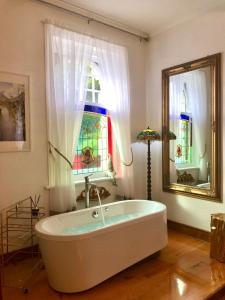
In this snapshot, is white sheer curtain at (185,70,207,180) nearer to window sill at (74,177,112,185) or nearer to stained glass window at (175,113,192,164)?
stained glass window at (175,113,192,164)

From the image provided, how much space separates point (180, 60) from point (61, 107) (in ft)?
5.64

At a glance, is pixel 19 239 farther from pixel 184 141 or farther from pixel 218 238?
pixel 184 141

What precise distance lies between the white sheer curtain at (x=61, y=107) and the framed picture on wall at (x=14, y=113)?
0.25 m

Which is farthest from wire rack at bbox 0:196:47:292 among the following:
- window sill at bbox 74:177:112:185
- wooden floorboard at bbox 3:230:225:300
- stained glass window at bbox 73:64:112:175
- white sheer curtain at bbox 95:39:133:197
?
white sheer curtain at bbox 95:39:133:197

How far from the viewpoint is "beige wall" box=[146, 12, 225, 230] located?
10.2ft

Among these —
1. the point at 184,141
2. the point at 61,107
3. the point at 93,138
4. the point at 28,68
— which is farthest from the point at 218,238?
the point at 28,68

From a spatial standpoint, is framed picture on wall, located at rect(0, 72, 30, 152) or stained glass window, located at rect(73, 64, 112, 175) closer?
framed picture on wall, located at rect(0, 72, 30, 152)

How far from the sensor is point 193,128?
3.39m

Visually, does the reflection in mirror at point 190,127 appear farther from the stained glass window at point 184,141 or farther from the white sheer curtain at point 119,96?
the white sheer curtain at point 119,96

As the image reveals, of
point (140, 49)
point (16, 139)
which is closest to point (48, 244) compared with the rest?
point (16, 139)

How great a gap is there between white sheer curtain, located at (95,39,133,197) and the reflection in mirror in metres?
0.61

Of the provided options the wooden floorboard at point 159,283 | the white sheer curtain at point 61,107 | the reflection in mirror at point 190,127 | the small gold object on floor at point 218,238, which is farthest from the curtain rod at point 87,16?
the wooden floorboard at point 159,283

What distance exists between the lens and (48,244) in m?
2.11

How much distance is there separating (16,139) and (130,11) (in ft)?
6.64
